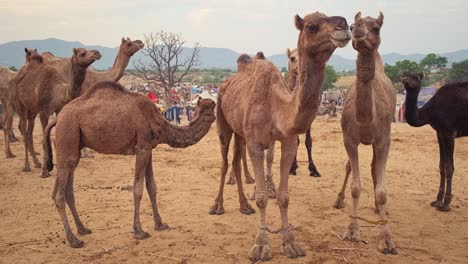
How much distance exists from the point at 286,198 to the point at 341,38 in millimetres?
2342

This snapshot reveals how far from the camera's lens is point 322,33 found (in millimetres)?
3898


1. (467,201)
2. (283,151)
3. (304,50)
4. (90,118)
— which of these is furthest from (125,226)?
(467,201)

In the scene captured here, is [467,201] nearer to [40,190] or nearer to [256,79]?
[256,79]

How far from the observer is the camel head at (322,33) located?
3.76m

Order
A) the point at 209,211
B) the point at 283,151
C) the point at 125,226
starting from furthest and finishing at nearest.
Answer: the point at 209,211 → the point at 125,226 → the point at 283,151

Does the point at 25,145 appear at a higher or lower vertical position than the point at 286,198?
lower

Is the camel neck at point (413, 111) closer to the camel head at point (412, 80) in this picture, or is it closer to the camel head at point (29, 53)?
the camel head at point (412, 80)

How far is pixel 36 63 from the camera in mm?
10508

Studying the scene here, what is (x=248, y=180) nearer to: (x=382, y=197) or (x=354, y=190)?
(x=354, y=190)

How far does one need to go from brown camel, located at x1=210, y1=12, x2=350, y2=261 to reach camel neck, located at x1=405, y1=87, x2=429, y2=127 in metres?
2.94

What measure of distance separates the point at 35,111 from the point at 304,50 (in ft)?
28.2

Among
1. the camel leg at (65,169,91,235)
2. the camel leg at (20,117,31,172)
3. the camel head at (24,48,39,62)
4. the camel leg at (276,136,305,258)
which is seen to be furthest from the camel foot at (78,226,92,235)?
the camel head at (24,48,39,62)

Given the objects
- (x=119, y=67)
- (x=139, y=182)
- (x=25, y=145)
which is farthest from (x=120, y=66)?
(x=139, y=182)

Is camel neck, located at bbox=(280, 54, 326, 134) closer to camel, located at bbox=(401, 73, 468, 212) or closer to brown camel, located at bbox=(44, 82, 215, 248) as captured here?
brown camel, located at bbox=(44, 82, 215, 248)
